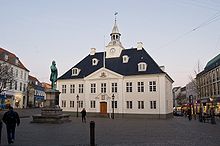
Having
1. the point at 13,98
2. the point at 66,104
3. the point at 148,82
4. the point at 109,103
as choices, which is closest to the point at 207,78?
the point at 148,82

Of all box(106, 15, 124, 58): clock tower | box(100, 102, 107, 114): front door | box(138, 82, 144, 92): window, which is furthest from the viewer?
box(106, 15, 124, 58): clock tower

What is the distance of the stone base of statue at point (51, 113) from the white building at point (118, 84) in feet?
58.9

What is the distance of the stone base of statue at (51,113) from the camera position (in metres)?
25.0

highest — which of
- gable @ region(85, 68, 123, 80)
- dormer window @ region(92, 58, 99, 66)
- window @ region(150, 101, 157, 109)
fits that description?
dormer window @ region(92, 58, 99, 66)

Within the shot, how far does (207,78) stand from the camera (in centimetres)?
5797

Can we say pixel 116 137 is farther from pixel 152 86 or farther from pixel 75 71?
pixel 75 71

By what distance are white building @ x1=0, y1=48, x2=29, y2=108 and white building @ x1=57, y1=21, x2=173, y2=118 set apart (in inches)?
846

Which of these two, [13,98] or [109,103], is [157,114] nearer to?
[109,103]

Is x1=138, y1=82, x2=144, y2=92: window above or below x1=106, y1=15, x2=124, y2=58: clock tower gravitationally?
below

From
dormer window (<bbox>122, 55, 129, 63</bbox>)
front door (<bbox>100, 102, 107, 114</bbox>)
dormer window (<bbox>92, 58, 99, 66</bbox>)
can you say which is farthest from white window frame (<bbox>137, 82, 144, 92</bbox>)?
dormer window (<bbox>92, 58, 99, 66</bbox>)

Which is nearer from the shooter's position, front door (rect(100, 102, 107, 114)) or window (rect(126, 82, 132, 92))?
window (rect(126, 82, 132, 92))

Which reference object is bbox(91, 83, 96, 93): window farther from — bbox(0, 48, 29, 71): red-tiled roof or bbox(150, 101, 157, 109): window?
bbox(0, 48, 29, 71): red-tiled roof

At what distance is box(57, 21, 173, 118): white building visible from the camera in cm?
4194

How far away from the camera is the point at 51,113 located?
83.5 feet
